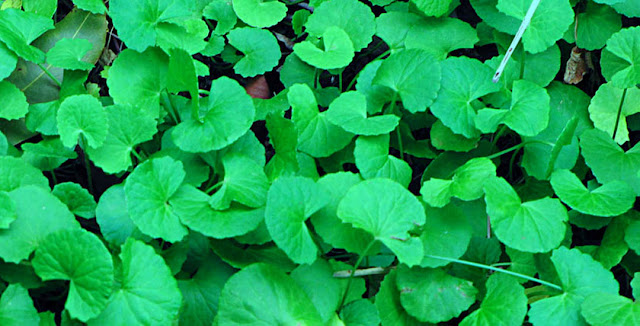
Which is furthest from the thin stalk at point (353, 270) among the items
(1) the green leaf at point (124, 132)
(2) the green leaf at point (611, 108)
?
(2) the green leaf at point (611, 108)

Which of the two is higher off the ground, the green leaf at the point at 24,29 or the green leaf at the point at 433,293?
the green leaf at the point at 24,29

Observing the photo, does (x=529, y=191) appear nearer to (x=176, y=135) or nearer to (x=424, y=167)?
(x=424, y=167)

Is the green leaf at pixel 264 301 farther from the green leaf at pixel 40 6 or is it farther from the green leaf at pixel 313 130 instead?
the green leaf at pixel 40 6

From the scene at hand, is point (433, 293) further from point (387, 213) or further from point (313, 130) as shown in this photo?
point (313, 130)

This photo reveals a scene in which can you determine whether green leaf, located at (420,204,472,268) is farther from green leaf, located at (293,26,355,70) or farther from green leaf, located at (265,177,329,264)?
green leaf, located at (293,26,355,70)

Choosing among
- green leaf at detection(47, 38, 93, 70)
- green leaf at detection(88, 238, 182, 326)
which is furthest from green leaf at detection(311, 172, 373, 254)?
green leaf at detection(47, 38, 93, 70)

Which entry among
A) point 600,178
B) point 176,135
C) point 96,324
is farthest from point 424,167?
point 96,324
